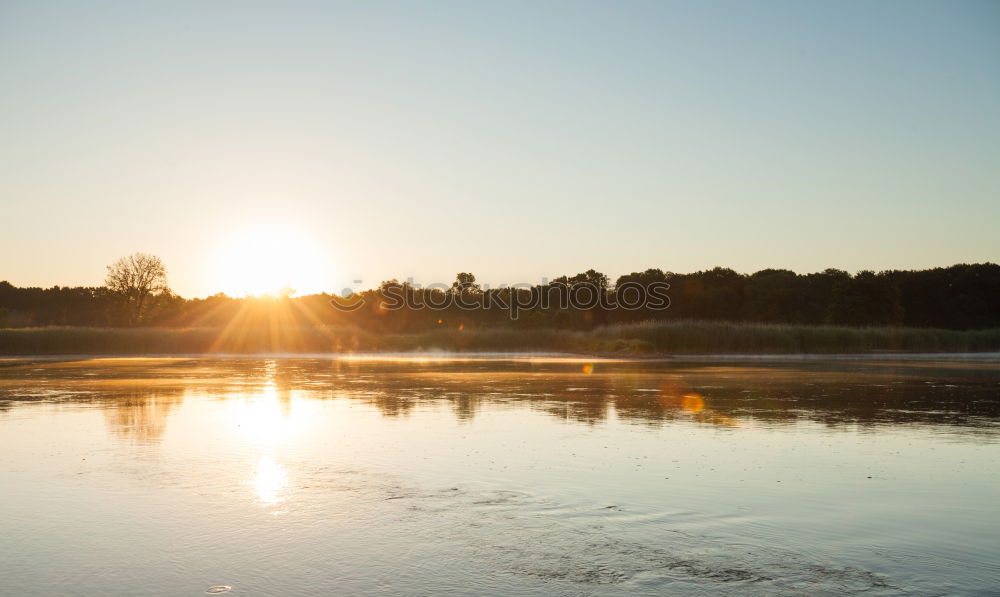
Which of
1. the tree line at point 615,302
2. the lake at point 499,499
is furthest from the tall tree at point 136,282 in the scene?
the lake at point 499,499

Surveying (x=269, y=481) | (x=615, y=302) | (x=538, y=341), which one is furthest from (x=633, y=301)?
(x=269, y=481)

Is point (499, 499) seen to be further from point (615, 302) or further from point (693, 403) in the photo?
point (615, 302)

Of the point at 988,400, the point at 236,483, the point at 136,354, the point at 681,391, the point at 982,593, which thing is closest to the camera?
the point at 982,593

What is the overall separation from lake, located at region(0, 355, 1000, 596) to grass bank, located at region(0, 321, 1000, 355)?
30.3 m

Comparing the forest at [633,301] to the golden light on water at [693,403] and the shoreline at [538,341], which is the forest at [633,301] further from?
the golden light on water at [693,403]

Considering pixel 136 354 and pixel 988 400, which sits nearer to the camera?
pixel 988 400

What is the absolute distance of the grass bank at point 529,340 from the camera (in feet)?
152

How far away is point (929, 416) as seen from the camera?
1459cm

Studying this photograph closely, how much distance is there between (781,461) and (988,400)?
35.8ft

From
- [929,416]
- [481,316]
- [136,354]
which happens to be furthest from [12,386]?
→ [481,316]

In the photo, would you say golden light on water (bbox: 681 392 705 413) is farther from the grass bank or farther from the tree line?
the tree line

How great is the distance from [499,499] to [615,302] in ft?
280

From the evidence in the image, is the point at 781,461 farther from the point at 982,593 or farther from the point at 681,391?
the point at 681,391

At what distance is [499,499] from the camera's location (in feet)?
25.1
